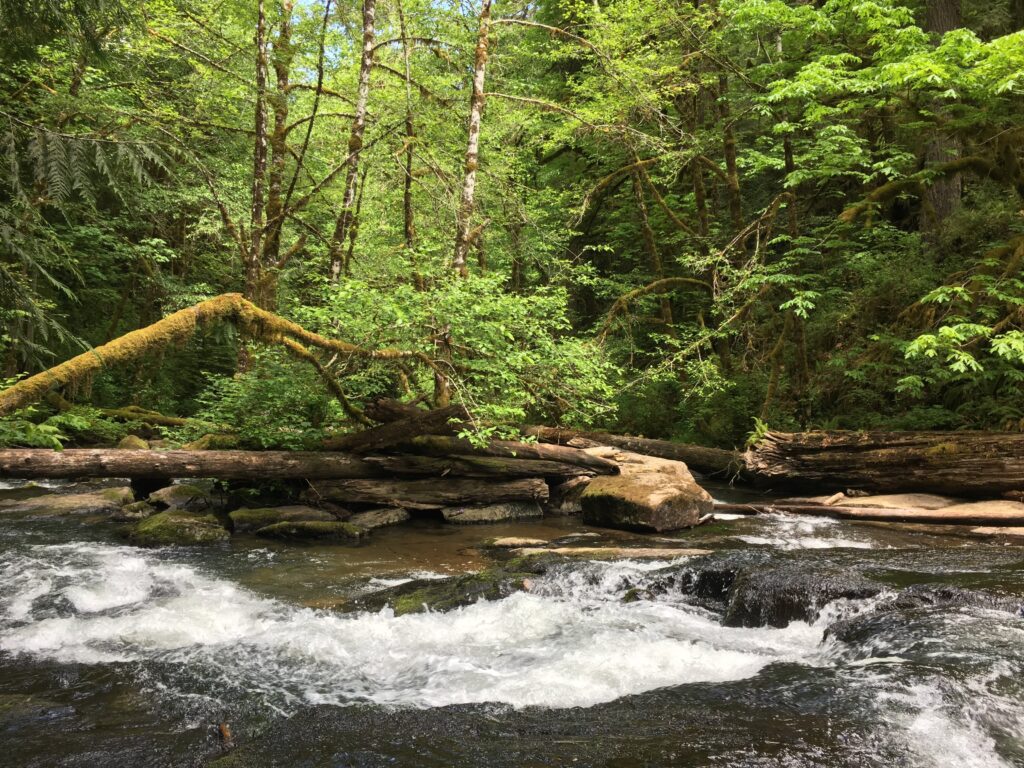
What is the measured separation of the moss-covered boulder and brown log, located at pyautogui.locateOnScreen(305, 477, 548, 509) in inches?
14.6

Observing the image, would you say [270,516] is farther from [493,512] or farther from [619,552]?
[619,552]

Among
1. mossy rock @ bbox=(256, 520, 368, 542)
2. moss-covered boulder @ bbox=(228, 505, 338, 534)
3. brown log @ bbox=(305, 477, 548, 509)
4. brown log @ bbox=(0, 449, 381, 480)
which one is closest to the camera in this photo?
brown log @ bbox=(0, 449, 381, 480)

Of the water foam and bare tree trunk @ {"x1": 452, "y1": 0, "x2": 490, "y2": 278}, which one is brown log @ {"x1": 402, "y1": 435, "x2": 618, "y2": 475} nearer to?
bare tree trunk @ {"x1": 452, "y1": 0, "x2": 490, "y2": 278}

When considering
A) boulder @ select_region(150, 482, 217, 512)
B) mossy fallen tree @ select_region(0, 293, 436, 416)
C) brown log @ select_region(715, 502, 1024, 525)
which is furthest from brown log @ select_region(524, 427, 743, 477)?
boulder @ select_region(150, 482, 217, 512)

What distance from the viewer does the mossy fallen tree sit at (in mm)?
7211

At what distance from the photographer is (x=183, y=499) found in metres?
11.0

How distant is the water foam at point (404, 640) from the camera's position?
4.64 metres

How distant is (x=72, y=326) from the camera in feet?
52.4

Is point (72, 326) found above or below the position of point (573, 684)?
above

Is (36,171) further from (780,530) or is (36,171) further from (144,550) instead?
(780,530)

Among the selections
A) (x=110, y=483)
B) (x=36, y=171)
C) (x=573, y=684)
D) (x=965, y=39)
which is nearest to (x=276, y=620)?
(x=573, y=684)

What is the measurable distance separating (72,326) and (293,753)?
1602 centimetres

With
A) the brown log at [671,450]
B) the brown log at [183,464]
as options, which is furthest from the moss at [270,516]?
the brown log at [671,450]

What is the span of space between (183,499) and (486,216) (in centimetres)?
833
